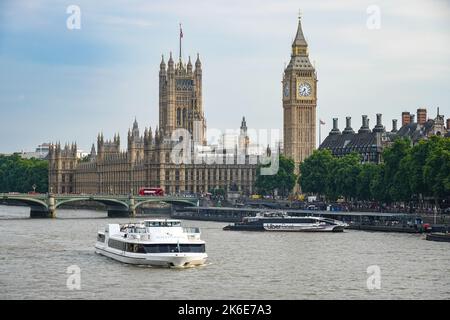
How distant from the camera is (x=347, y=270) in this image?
177 feet

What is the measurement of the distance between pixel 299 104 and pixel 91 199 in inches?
1345

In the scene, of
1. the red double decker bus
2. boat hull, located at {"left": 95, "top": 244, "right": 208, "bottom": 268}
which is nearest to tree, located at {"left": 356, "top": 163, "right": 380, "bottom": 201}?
the red double decker bus

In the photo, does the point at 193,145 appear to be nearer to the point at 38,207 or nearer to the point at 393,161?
the point at 38,207

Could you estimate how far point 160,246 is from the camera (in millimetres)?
56531

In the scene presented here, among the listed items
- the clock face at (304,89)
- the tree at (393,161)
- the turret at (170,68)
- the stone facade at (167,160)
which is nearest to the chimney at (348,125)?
the clock face at (304,89)

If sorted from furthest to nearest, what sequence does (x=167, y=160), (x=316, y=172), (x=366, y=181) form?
1. (x=167, y=160)
2. (x=316, y=172)
3. (x=366, y=181)

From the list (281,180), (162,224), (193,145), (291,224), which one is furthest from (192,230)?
(193,145)

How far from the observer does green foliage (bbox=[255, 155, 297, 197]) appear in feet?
429

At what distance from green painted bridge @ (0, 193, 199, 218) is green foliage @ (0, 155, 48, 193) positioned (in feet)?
193

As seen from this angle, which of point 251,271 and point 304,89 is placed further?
point 304,89

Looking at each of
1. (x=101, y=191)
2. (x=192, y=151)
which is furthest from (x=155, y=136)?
(x=101, y=191)

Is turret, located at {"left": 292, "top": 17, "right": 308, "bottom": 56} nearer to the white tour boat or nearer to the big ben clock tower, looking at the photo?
the big ben clock tower
